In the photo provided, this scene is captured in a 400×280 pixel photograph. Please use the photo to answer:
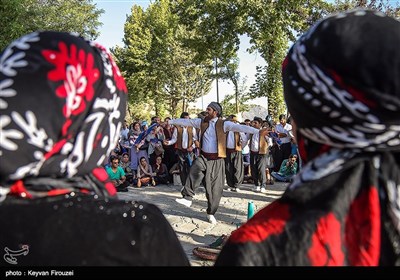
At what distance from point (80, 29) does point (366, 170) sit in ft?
80.9

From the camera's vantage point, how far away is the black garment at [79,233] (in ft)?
2.99

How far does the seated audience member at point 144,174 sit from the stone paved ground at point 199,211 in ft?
0.98

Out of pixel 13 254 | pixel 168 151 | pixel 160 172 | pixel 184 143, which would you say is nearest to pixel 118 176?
pixel 160 172

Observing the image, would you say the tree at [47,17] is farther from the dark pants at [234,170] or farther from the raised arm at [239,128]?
the raised arm at [239,128]

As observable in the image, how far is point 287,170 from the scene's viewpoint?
32.8ft

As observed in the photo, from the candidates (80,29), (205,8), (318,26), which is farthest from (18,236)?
(80,29)

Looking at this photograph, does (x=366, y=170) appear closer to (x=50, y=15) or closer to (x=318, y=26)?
(x=318, y=26)

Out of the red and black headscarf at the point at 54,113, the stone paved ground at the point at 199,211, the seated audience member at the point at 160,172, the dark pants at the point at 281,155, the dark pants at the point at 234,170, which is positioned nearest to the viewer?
the red and black headscarf at the point at 54,113

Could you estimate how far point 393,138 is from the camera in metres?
0.95

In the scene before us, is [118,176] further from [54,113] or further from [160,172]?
[54,113]

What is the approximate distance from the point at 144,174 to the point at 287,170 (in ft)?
11.3

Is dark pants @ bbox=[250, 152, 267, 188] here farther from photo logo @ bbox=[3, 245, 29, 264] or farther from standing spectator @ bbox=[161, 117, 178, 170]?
photo logo @ bbox=[3, 245, 29, 264]

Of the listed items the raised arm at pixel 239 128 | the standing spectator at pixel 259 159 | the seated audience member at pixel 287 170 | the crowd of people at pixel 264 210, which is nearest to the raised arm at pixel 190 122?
the raised arm at pixel 239 128

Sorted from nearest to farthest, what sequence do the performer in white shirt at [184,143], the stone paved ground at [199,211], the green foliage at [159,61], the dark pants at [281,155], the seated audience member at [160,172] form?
1. the stone paved ground at [199,211]
2. the performer in white shirt at [184,143]
3. the seated audience member at [160,172]
4. the dark pants at [281,155]
5. the green foliage at [159,61]
